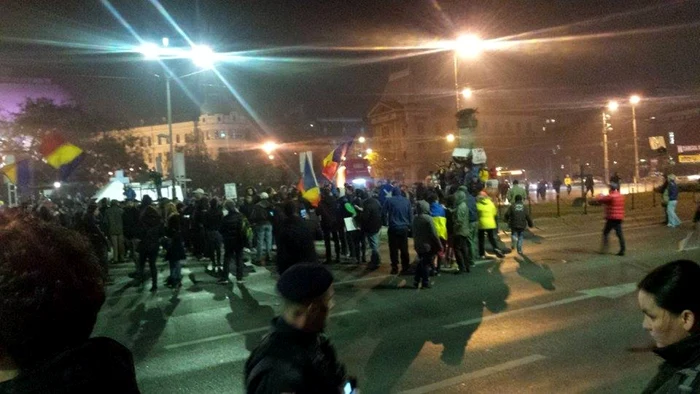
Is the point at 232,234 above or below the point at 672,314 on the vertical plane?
below

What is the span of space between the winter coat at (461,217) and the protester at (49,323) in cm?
1153

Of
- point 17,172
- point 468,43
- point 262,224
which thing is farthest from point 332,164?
point 17,172

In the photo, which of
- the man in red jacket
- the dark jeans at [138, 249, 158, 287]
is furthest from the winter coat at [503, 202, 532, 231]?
the dark jeans at [138, 249, 158, 287]

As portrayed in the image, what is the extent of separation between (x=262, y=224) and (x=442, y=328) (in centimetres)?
841

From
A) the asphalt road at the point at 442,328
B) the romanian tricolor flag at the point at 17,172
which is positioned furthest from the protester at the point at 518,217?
the romanian tricolor flag at the point at 17,172

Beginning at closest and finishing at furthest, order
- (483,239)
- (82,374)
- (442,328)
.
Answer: (82,374) < (442,328) < (483,239)

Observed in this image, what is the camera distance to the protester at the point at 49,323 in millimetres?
1434

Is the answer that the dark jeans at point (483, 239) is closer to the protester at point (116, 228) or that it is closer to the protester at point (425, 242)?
the protester at point (425, 242)

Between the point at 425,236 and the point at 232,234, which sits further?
the point at 232,234

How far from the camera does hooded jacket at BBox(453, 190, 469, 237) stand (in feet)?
41.7

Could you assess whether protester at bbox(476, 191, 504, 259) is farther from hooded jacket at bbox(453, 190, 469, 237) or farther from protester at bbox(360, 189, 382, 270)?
protester at bbox(360, 189, 382, 270)

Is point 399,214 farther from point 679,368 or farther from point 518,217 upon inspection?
point 679,368

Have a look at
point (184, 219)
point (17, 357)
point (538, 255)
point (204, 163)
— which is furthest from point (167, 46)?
point (204, 163)

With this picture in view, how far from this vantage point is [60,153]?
15.6m
